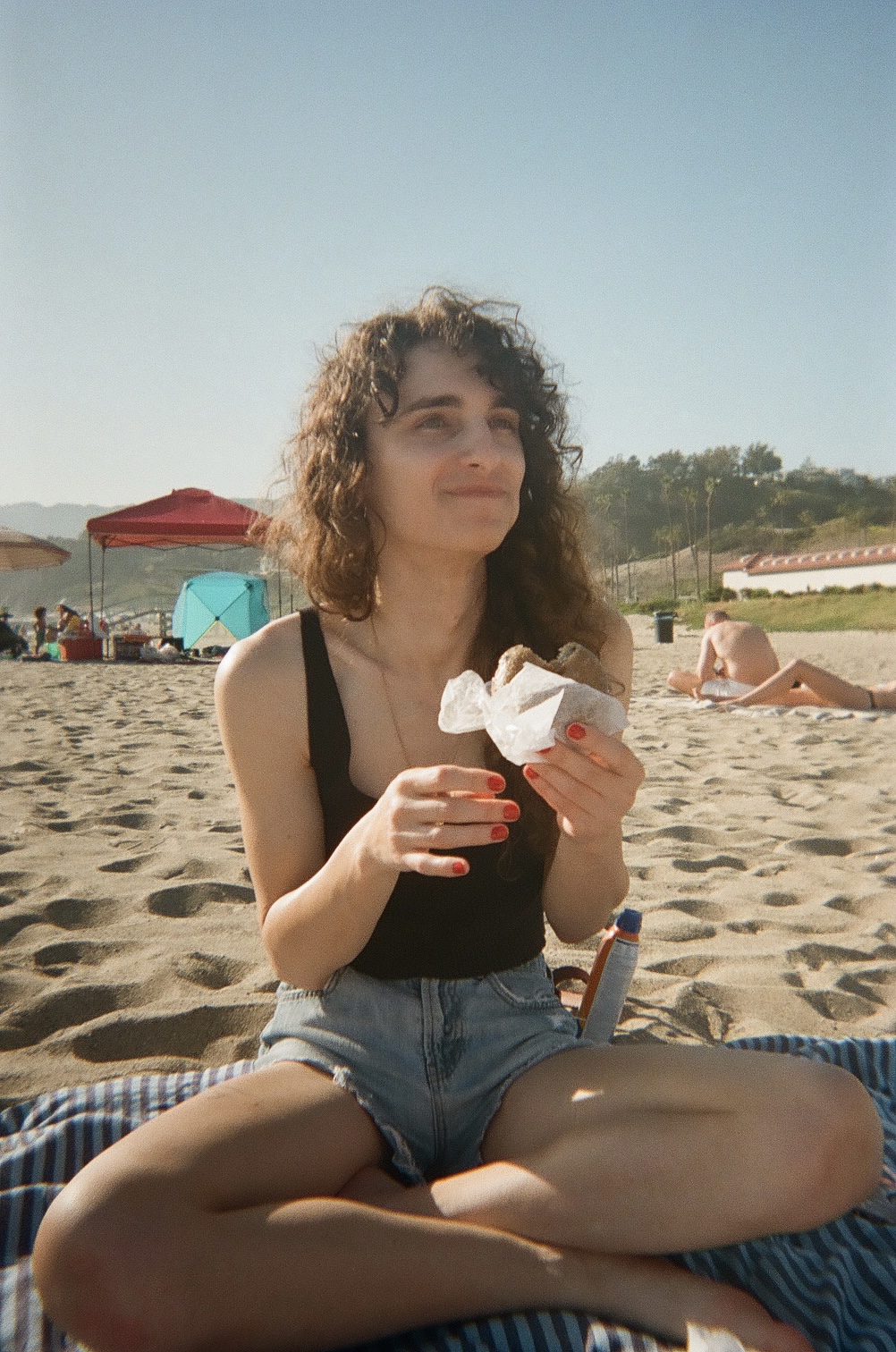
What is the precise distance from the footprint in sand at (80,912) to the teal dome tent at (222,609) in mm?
15686

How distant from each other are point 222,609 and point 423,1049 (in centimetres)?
1803

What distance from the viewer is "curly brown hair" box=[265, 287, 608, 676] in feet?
7.27

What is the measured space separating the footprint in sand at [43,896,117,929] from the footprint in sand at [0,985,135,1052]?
0.55m

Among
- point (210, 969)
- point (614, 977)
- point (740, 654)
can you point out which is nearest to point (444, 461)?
point (614, 977)

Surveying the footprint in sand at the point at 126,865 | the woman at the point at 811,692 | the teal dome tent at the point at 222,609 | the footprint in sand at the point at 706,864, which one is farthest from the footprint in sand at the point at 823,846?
the teal dome tent at the point at 222,609

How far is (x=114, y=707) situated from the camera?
9.55 metres

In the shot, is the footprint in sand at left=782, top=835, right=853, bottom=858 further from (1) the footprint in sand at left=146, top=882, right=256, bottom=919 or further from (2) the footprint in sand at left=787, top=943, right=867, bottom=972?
(1) the footprint in sand at left=146, top=882, right=256, bottom=919

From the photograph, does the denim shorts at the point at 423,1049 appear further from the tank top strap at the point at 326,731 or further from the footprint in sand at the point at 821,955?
the footprint in sand at the point at 821,955

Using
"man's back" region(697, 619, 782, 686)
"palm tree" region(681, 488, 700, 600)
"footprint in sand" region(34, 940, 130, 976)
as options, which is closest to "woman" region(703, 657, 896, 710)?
"man's back" region(697, 619, 782, 686)

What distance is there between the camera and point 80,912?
3318mm

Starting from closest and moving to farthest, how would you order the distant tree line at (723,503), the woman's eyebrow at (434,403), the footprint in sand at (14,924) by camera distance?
the woman's eyebrow at (434,403), the footprint in sand at (14,924), the distant tree line at (723,503)

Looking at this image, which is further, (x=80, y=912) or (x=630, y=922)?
(x=80, y=912)

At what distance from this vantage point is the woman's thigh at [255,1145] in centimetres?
146

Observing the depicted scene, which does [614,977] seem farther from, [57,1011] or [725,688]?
[725,688]
